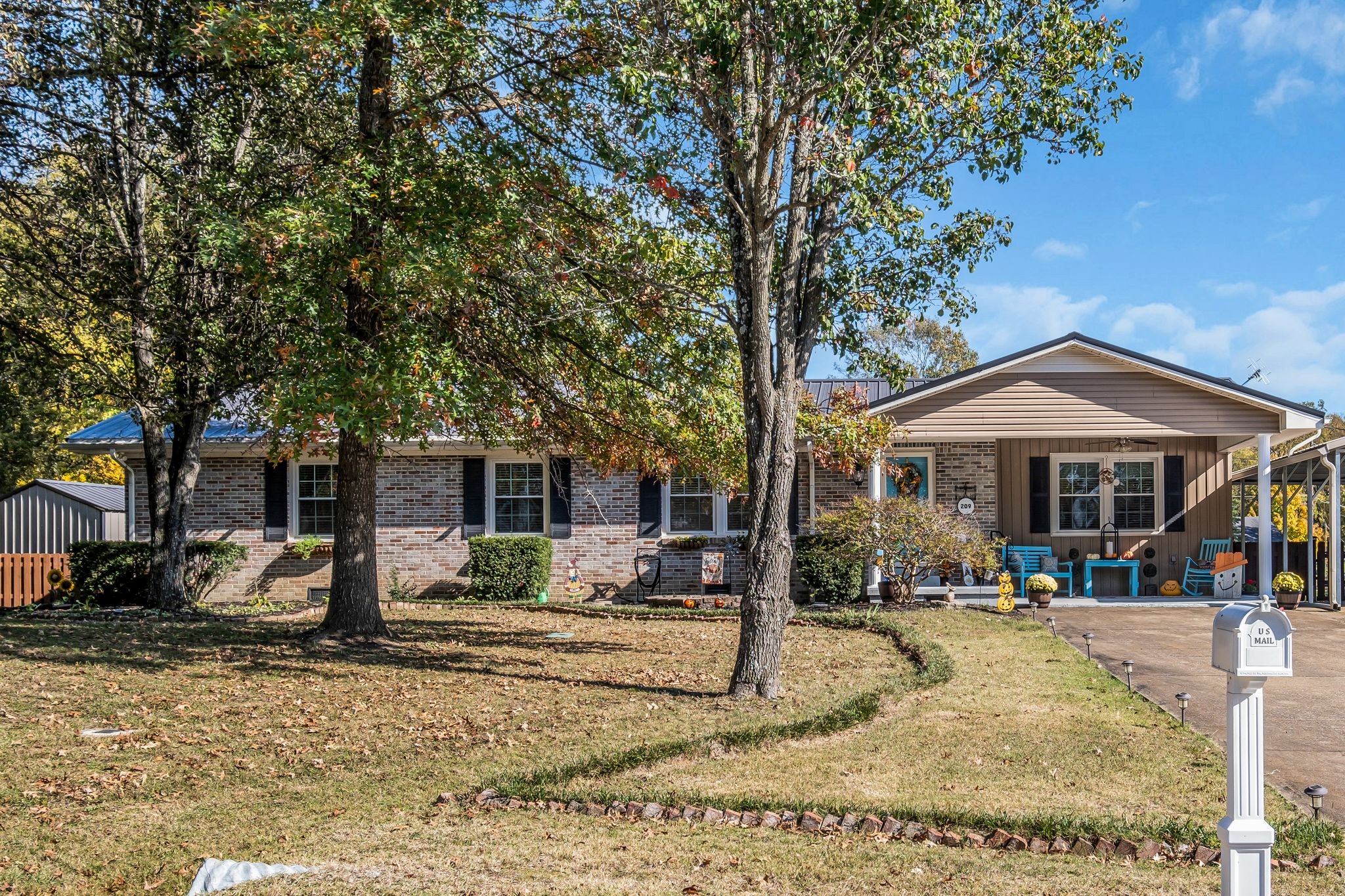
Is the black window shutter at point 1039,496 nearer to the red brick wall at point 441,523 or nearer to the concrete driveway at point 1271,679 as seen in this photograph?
the red brick wall at point 441,523

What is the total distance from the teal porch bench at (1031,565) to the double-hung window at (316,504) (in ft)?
37.6

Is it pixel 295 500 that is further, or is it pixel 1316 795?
pixel 295 500

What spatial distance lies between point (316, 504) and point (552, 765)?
12.8 m

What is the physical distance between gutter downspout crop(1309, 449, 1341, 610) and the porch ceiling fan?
279cm

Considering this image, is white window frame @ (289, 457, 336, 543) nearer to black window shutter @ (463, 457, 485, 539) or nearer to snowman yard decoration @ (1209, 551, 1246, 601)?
black window shutter @ (463, 457, 485, 539)

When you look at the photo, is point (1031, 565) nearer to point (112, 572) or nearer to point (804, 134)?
point (804, 134)

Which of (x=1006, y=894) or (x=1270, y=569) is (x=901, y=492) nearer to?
(x=1270, y=569)

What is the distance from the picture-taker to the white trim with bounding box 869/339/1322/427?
51.6ft

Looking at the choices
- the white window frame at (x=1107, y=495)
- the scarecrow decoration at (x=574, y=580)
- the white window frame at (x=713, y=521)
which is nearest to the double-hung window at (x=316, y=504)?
the scarecrow decoration at (x=574, y=580)

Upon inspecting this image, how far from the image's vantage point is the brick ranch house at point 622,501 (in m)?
17.4

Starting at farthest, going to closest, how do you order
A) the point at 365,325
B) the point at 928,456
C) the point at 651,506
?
the point at 928,456
the point at 651,506
the point at 365,325

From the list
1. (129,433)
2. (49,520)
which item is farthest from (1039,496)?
(49,520)

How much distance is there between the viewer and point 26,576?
55.6 feet

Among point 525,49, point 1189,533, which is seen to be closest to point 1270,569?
point 1189,533
